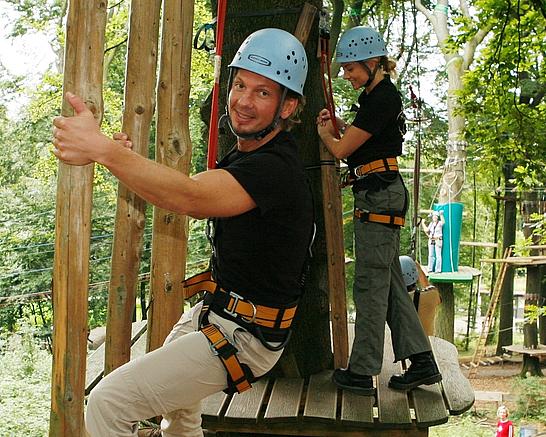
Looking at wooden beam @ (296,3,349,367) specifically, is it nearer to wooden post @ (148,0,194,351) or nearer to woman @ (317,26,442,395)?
woman @ (317,26,442,395)

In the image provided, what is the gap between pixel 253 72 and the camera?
3.11m

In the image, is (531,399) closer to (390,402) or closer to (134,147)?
(390,402)

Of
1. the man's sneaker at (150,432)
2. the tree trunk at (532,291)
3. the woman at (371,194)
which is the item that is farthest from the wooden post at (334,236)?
the tree trunk at (532,291)

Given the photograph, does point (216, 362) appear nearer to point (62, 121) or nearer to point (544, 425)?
point (62, 121)

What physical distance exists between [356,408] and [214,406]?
2.20 ft

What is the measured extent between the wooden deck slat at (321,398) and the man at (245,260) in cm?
80

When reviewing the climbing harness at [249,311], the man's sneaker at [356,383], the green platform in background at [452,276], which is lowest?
the green platform in background at [452,276]

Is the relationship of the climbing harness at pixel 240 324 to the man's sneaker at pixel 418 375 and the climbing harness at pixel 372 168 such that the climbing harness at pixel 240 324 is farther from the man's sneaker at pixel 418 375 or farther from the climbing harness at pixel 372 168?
the man's sneaker at pixel 418 375

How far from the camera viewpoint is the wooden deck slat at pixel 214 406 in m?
3.89

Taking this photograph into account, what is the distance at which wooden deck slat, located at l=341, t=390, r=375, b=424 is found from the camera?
3840mm

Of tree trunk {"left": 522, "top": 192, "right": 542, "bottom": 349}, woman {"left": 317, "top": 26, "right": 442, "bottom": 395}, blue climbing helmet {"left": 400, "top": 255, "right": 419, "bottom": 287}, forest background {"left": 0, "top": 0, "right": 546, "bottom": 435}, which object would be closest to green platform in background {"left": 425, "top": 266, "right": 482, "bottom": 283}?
forest background {"left": 0, "top": 0, "right": 546, "bottom": 435}

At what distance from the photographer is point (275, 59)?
3137 millimetres

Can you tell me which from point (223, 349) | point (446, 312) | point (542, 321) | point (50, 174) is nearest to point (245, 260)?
point (223, 349)

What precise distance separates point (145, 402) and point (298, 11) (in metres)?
2.24
